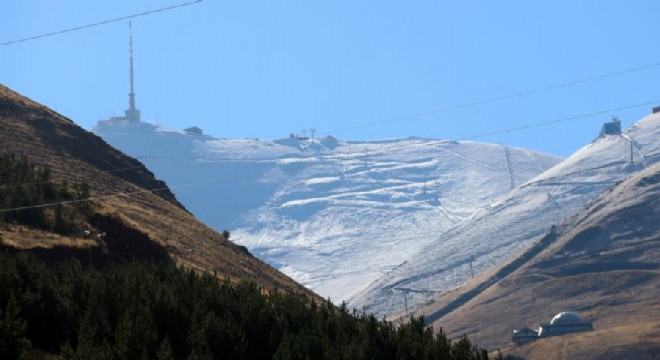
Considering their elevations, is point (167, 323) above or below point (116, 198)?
below

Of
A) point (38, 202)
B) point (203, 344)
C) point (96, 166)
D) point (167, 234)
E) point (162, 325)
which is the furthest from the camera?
point (96, 166)

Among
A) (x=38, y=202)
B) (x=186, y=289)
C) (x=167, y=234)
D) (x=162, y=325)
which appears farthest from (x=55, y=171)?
(x=162, y=325)

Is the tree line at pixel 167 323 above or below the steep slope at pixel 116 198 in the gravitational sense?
below

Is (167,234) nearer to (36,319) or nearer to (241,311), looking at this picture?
(241,311)

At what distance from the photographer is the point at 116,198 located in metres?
102

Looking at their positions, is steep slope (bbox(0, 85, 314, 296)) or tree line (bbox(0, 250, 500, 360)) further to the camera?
steep slope (bbox(0, 85, 314, 296))

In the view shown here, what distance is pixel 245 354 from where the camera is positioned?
58.6 m

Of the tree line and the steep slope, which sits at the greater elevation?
the steep slope

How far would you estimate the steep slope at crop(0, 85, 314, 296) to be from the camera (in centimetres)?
8356

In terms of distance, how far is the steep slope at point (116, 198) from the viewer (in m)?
83.6

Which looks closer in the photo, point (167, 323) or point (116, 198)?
point (167, 323)

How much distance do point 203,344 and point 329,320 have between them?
1282 centimetres

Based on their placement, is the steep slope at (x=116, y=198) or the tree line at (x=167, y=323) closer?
the tree line at (x=167, y=323)

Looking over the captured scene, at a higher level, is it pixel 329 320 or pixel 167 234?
pixel 167 234
